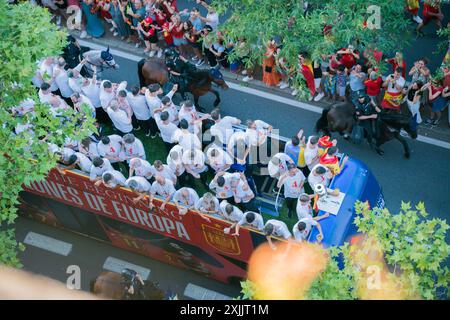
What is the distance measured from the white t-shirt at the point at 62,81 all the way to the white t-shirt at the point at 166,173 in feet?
10.2

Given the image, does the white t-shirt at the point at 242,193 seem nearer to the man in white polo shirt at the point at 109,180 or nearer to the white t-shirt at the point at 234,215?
the white t-shirt at the point at 234,215

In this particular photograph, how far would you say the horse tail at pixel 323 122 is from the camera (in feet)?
41.7

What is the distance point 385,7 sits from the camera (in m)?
11.3

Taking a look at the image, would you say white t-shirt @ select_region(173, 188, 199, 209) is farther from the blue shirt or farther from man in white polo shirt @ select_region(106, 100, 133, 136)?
man in white polo shirt @ select_region(106, 100, 133, 136)

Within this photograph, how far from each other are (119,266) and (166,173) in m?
2.18

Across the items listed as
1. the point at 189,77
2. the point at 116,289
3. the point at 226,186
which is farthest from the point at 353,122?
the point at 116,289

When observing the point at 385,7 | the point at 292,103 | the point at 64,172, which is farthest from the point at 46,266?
the point at 385,7

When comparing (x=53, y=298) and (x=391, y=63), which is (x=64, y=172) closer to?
(x=53, y=298)

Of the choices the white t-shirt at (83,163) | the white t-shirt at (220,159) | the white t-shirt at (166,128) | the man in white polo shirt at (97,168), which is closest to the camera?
the man in white polo shirt at (97,168)

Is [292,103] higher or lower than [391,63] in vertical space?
lower

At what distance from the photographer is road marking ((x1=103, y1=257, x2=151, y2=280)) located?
12.0m

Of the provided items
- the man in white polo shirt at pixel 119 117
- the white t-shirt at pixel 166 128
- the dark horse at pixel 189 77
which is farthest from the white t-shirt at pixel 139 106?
the dark horse at pixel 189 77

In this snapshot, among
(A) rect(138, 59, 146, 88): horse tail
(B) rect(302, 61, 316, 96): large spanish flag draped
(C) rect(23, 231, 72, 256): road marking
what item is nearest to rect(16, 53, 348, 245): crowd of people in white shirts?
(A) rect(138, 59, 146, 88): horse tail
